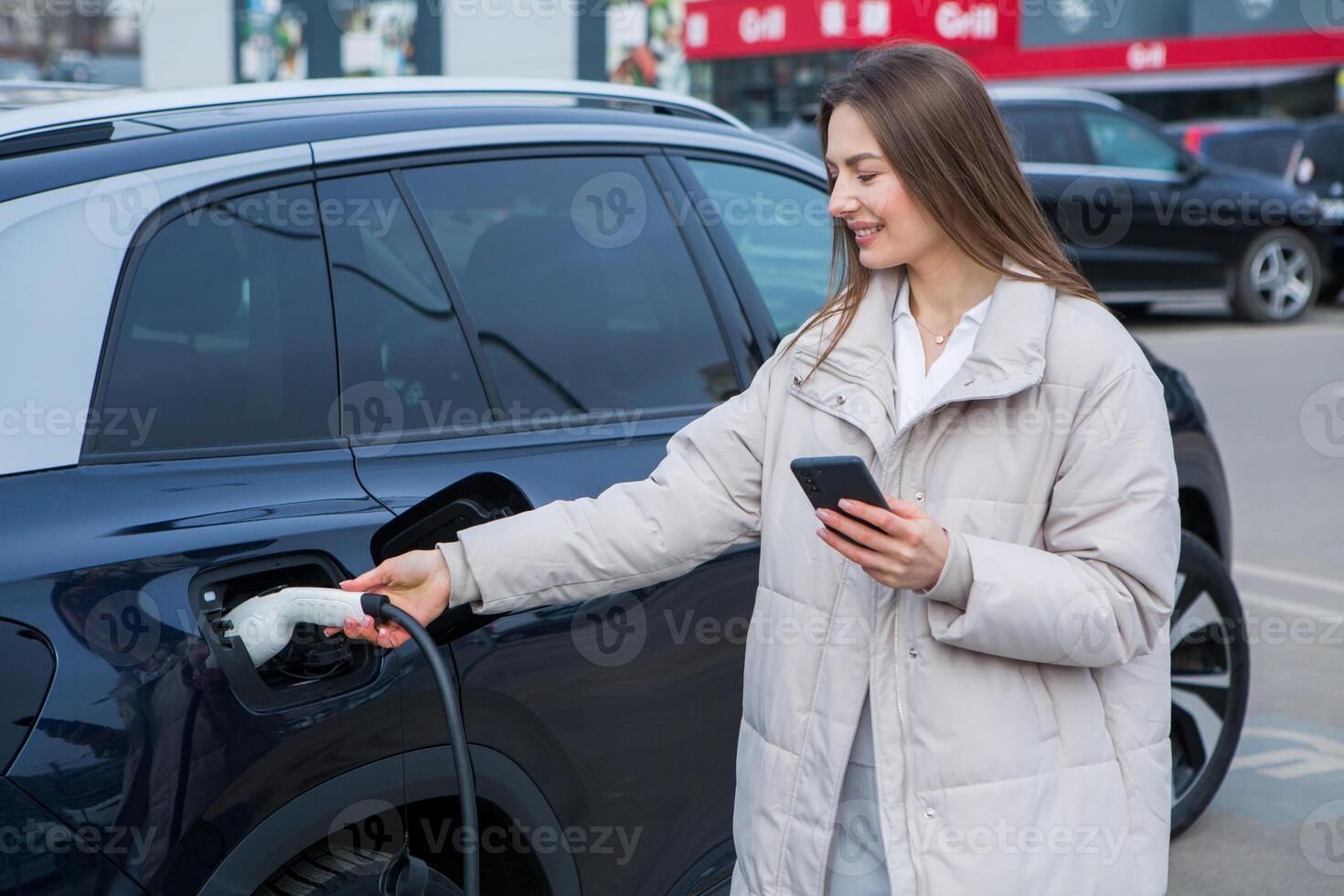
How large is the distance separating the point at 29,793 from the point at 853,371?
1151 millimetres

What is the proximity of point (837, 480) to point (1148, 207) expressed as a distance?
1137cm

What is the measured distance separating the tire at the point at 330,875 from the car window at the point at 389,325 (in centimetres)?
63

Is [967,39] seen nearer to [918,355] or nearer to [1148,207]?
[1148,207]

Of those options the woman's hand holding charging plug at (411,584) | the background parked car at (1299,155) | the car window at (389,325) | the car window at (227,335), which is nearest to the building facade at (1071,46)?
the background parked car at (1299,155)

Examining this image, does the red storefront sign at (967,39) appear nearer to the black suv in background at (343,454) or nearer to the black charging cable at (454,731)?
the black suv in background at (343,454)

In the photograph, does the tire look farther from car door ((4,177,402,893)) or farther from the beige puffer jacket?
the beige puffer jacket

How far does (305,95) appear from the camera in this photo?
2633 millimetres

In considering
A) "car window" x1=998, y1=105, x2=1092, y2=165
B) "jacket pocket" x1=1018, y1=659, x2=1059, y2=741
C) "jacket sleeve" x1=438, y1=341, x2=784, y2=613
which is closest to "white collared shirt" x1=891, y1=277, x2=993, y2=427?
"jacket sleeve" x1=438, y1=341, x2=784, y2=613

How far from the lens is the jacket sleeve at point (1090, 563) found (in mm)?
1759

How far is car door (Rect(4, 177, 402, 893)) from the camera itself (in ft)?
5.79

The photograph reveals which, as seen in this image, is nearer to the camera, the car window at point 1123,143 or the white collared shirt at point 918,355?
the white collared shirt at point 918,355

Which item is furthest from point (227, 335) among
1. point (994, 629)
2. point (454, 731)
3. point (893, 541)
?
point (994, 629)

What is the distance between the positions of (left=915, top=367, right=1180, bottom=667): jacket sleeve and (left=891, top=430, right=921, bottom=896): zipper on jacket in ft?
0.19

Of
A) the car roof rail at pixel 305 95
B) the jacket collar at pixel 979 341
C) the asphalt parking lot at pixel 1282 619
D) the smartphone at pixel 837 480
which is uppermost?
the car roof rail at pixel 305 95
